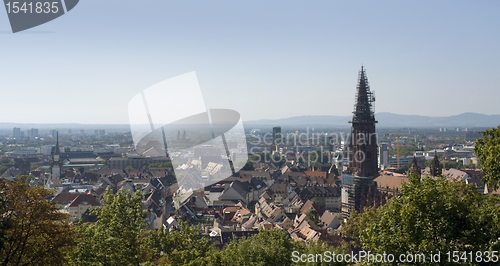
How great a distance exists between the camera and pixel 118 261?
9.91m

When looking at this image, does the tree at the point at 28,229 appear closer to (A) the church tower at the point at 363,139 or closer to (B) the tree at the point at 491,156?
(B) the tree at the point at 491,156

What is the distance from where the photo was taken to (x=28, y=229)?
8398 mm

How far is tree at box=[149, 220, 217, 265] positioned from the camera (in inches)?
479

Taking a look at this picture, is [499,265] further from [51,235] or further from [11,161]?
[11,161]

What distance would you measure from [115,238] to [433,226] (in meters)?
6.26

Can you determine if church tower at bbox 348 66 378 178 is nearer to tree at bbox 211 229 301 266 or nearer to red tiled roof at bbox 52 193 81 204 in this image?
red tiled roof at bbox 52 193 81 204

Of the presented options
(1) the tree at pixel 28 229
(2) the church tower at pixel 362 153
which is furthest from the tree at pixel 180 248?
(2) the church tower at pixel 362 153

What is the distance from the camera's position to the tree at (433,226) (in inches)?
327

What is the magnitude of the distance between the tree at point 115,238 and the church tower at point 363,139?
31510 millimetres

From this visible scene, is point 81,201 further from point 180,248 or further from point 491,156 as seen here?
point 491,156

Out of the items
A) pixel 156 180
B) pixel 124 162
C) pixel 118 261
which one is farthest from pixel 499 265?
pixel 124 162

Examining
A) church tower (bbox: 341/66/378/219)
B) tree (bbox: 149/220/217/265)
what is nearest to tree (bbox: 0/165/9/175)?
church tower (bbox: 341/66/378/219)

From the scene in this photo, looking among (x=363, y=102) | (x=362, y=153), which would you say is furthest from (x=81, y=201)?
(x=363, y=102)

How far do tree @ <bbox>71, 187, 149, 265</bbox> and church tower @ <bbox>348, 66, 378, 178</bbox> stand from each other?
31.5 m
